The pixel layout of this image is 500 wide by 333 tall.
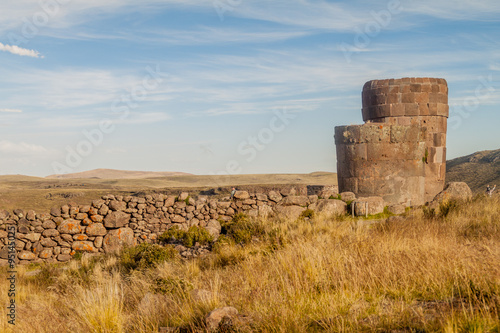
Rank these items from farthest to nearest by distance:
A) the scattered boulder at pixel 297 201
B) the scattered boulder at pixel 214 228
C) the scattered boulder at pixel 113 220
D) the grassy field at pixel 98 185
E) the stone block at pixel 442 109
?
the grassy field at pixel 98 185, the stone block at pixel 442 109, the scattered boulder at pixel 297 201, the scattered boulder at pixel 113 220, the scattered boulder at pixel 214 228

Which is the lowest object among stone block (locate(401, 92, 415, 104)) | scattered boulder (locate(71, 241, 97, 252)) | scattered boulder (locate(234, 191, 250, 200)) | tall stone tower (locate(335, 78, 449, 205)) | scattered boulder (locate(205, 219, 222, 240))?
scattered boulder (locate(71, 241, 97, 252))

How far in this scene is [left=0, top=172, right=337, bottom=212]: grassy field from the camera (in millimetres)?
34719

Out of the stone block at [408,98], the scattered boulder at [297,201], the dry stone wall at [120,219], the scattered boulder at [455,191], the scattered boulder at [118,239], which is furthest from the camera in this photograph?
the stone block at [408,98]

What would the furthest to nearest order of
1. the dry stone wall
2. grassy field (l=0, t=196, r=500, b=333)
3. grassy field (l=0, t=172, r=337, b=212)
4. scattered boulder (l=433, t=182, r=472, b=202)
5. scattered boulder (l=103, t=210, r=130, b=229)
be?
grassy field (l=0, t=172, r=337, b=212) → scattered boulder (l=433, t=182, r=472, b=202) → scattered boulder (l=103, t=210, r=130, b=229) → the dry stone wall → grassy field (l=0, t=196, r=500, b=333)

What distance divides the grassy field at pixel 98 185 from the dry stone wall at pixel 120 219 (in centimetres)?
1916

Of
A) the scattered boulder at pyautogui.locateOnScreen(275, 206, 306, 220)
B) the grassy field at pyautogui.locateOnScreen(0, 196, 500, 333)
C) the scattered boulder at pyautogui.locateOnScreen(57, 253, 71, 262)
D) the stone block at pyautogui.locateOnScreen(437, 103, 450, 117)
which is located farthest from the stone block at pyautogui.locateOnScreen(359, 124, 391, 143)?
the scattered boulder at pyautogui.locateOnScreen(57, 253, 71, 262)

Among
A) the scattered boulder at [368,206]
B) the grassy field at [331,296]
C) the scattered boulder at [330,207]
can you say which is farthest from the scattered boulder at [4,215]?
the scattered boulder at [368,206]

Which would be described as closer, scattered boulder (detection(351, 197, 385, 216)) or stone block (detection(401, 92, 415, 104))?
scattered boulder (detection(351, 197, 385, 216))

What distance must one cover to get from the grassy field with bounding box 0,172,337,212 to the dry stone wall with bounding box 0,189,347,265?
19.2 metres

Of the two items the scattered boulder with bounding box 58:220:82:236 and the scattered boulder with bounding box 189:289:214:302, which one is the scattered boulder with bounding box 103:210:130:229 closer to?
A: the scattered boulder with bounding box 58:220:82:236

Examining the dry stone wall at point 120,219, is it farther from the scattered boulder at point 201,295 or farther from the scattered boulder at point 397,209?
the scattered boulder at point 201,295

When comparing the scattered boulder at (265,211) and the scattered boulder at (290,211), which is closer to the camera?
the scattered boulder at (290,211)

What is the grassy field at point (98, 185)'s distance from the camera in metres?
34.7

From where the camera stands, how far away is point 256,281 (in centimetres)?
564
